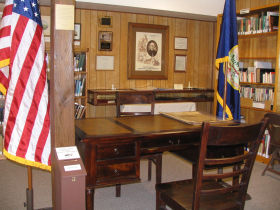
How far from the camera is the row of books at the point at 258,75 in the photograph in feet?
14.3

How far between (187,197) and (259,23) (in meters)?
3.30

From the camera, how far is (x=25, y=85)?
75.2 inches

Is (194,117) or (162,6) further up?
(162,6)

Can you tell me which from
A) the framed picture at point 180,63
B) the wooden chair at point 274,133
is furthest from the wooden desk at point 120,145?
the framed picture at point 180,63

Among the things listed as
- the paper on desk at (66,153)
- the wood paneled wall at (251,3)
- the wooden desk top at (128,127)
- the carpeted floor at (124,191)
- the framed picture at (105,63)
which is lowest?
the carpeted floor at (124,191)

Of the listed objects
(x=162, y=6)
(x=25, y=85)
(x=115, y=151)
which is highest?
(x=162, y=6)

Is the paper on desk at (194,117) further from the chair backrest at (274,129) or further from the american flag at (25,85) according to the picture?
the american flag at (25,85)

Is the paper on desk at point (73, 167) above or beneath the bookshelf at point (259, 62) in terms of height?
beneath

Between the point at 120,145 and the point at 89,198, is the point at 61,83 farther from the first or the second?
the point at 89,198

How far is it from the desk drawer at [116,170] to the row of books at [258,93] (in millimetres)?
2844

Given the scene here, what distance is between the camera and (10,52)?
1916 mm

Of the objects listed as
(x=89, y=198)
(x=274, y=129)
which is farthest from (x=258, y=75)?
(x=89, y=198)

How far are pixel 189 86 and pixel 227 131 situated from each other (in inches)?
169

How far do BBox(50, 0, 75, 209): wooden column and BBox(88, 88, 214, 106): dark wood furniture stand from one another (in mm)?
3003
